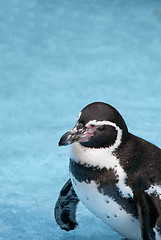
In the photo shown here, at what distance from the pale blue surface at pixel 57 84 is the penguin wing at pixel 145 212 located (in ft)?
1.84

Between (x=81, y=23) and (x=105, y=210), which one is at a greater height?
Answer: (x=105, y=210)

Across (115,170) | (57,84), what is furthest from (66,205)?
(57,84)

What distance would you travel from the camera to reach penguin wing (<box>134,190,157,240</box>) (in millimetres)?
1945

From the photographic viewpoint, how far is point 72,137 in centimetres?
191

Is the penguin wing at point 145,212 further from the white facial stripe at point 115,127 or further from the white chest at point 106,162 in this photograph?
the white facial stripe at point 115,127

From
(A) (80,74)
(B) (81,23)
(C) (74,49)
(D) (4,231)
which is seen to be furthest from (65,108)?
(D) (4,231)

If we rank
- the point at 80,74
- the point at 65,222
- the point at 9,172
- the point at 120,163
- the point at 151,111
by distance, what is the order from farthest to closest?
the point at 80,74 → the point at 151,111 → the point at 9,172 → the point at 65,222 → the point at 120,163

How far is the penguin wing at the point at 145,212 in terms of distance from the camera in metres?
1.95

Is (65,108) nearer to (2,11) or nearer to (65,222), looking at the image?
(2,11)

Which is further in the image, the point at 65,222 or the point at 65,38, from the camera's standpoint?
the point at 65,38

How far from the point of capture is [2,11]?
5.94 m

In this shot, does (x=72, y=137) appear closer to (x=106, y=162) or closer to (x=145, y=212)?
(x=106, y=162)

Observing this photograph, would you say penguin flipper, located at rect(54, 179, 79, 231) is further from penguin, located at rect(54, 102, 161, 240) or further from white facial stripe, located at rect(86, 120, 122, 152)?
white facial stripe, located at rect(86, 120, 122, 152)

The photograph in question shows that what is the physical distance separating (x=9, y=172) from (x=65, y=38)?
108 inches
